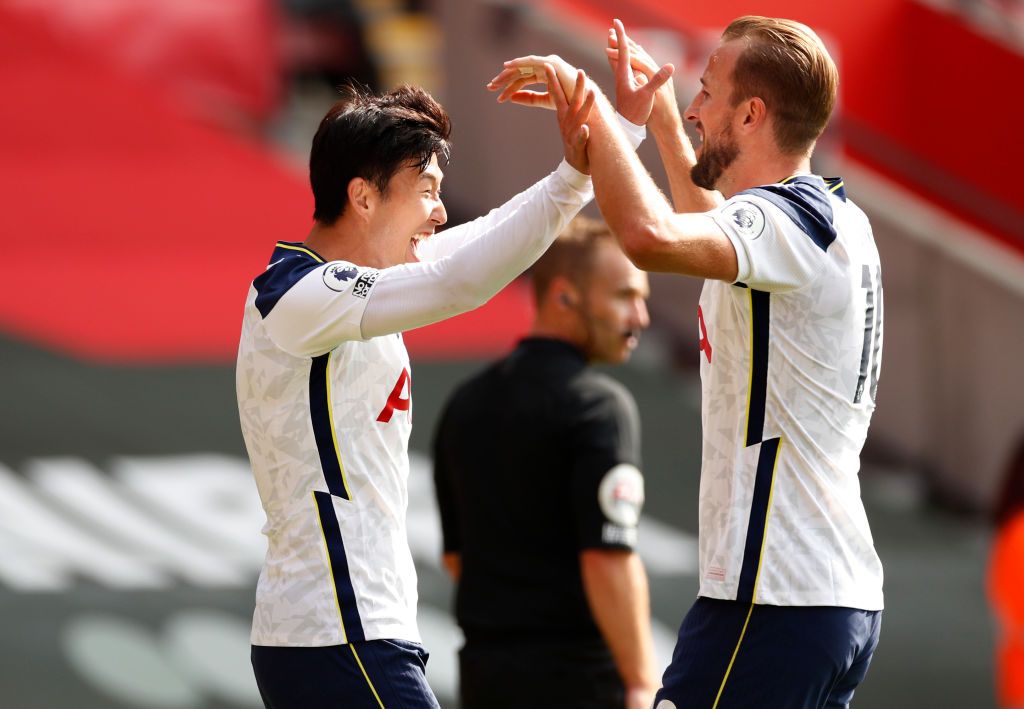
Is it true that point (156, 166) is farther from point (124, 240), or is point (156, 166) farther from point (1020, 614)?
point (1020, 614)

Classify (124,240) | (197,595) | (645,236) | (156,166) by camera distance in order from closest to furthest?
(645,236) → (197,595) → (124,240) → (156,166)

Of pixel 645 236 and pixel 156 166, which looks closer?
pixel 645 236

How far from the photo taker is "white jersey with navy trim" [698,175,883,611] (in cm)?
287

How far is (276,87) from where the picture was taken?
1107cm

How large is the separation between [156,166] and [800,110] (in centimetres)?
780

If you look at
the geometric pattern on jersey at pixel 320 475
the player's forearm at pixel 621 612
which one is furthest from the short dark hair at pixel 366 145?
the player's forearm at pixel 621 612

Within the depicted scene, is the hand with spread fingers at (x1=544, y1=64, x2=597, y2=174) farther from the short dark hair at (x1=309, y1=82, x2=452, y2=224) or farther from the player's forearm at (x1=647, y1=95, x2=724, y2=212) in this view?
the player's forearm at (x1=647, y1=95, x2=724, y2=212)

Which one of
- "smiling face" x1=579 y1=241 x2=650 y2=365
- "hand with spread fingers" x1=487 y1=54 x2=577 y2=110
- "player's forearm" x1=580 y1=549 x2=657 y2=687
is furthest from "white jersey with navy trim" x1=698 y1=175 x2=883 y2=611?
"smiling face" x1=579 y1=241 x2=650 y2=365

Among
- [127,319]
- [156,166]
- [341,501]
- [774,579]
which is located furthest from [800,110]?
[156,166]

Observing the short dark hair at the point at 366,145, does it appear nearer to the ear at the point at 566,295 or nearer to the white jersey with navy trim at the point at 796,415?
the white jersey with navy trim at the point at 796,415

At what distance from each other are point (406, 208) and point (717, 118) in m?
0.62

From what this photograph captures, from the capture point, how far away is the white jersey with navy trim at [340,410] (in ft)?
9.24

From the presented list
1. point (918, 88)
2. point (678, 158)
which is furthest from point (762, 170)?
point (918, 88)

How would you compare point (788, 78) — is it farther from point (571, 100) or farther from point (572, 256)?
point (572, 256)
